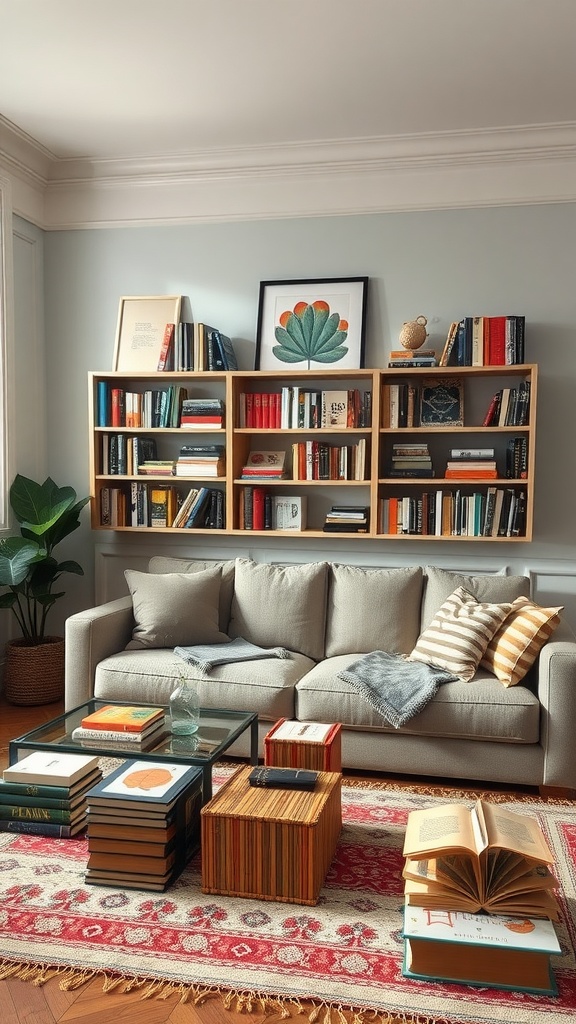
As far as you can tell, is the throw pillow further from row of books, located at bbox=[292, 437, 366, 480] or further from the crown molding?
the crown molding

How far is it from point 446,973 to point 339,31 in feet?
10.5

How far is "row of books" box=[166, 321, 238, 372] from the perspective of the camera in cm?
443

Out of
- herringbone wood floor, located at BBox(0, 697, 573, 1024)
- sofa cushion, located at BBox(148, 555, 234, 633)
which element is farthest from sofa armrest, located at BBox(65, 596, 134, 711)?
herringbone wood floor, located at BBox(0, 697, 573, 1024)

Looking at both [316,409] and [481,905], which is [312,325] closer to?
[316,409]

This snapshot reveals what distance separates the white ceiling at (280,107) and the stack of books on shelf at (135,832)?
2729 mm

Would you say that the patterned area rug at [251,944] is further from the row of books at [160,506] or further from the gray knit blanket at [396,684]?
the row of books at [160,506]

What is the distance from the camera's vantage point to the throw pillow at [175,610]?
392 cm

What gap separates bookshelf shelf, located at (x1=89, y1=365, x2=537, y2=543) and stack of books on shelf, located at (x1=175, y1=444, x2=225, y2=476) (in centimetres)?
3

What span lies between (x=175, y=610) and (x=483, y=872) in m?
2.10

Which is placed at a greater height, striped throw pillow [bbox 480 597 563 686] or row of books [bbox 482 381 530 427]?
row of books [bbox 482 381 530 427]

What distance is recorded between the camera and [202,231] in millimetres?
4664

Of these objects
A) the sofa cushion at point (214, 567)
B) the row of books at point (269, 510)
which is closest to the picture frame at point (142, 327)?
the row of books at point (269, 510)

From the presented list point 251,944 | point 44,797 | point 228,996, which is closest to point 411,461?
point 44,797

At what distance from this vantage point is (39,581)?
14.6ft
